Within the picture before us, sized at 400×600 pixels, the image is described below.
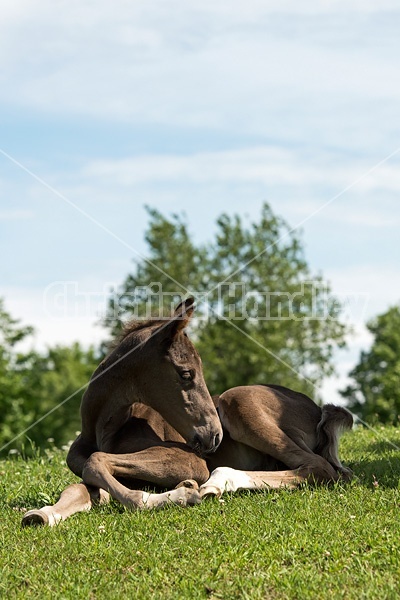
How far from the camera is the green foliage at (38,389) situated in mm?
45281

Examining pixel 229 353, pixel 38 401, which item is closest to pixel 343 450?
pixel 229 353

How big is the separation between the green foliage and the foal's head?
94.3ft

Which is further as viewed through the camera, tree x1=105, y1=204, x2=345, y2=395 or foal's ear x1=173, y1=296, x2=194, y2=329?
tree x1=105, y1=204, x2=345, y2=395

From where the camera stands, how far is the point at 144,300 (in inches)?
1777

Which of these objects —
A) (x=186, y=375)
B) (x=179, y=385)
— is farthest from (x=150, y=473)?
(x=186, y=375)

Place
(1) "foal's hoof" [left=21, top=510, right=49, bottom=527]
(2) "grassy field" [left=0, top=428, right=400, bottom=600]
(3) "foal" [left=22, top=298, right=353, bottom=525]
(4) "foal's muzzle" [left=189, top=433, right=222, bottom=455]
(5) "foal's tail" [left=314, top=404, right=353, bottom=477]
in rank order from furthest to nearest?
1. (5) "foal's tail" [left=314, top=404, right=353, bottom=477]
2. (4) "foal's muzzle" [left=189, top=433, right=222, bottom=455]
3. (3) "foal" [left=22, top=298, right=353, bottom=525]
4. (1) "foal's hoof" [left=21, top=510, right=49, bottom=527]
5. (2) "grassy field" [left=0, top=428, right=400, bottom=600]

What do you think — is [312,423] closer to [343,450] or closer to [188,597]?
[343,450]

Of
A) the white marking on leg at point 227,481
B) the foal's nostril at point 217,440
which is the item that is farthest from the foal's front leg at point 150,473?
the foal's nostril at point 217,440

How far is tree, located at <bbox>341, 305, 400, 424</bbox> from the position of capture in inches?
1736

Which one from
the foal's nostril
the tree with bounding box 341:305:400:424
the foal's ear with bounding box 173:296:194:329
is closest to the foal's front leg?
the foal's nostril

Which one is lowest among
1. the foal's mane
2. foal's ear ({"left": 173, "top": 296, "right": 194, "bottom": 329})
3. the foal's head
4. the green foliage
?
the green foliage

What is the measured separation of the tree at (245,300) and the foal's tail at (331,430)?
110 ft

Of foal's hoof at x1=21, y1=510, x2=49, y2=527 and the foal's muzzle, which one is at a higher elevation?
the foal's muzzle

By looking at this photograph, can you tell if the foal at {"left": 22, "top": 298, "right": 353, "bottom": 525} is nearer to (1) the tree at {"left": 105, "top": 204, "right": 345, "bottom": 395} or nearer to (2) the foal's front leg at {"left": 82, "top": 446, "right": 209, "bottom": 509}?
(2) the foal's front leg at {"left": 82, "top": 446, "right": 209, "bottom": 509}
